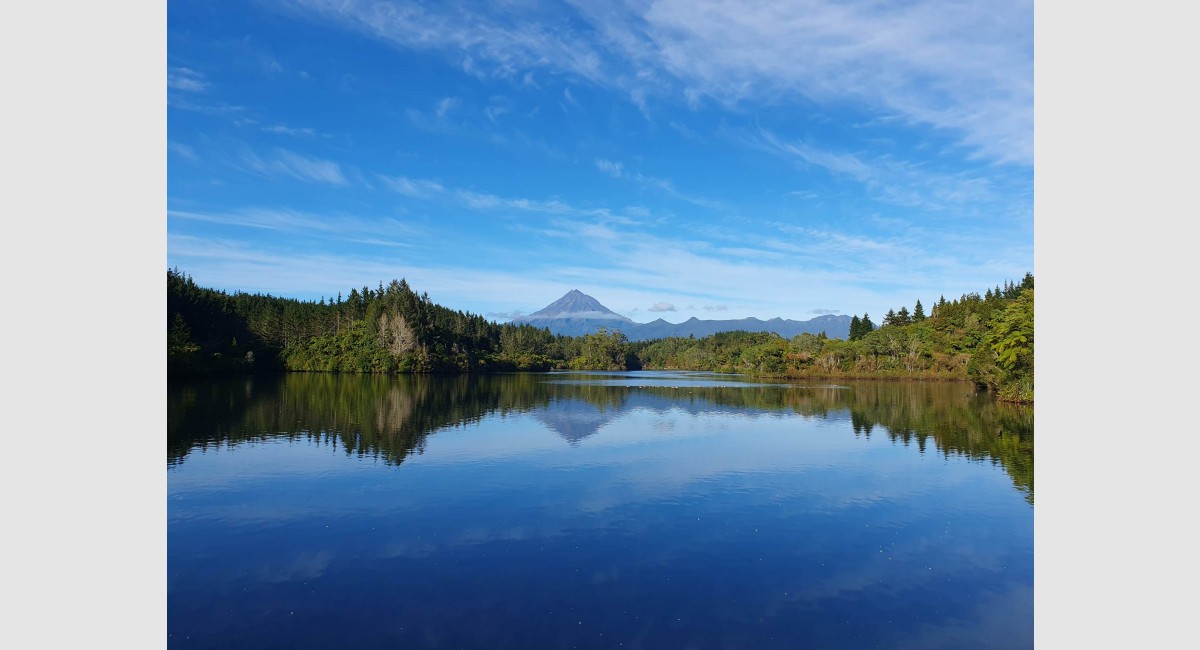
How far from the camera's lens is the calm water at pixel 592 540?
9.12m

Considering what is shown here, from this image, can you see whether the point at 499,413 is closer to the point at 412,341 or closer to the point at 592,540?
the point at 592,540

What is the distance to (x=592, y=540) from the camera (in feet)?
42.7

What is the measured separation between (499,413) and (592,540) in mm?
25323

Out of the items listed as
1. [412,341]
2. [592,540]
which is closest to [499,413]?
[592,540]

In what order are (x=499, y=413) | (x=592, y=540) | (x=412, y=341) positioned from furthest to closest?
(x=412, y=341) < (x=499, y=413) < (x=592, y=540)

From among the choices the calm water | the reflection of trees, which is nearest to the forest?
the reflection of trees

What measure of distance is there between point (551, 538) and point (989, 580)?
849 cm

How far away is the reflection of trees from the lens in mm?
25672

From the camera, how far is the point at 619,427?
107 feet

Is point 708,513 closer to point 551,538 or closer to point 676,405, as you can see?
point 551,538

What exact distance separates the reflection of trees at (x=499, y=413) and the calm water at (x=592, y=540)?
43 centimetres

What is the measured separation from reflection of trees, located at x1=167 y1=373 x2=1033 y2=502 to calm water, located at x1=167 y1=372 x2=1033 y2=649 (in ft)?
1.40

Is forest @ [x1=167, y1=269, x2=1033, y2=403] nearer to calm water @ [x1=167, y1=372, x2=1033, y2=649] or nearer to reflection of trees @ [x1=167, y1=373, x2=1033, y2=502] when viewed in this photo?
reflection of trees @ [x1=167, y1=373, x2=1033, y2=502]
